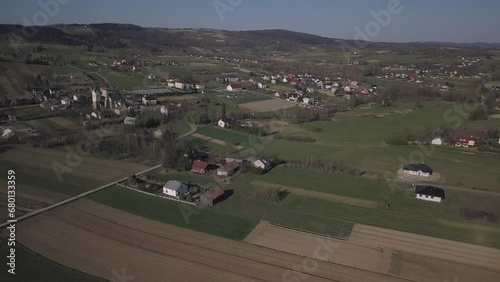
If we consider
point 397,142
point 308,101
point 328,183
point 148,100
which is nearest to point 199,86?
point 148,100

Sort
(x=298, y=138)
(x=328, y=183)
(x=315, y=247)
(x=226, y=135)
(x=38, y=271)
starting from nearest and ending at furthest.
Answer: (x=38, y=271)
(x=315, y=247)
(x=328, y=183)
(x=298, y=138)
(x=226, y=135)

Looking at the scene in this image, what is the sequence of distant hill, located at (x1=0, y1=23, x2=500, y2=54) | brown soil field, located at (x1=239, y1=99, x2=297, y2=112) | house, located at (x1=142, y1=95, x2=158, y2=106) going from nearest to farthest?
house, located at (x1=142, y1=95, x2=158, y2=106)
brown soil field, located at (x1=239, y1=99, x2=297, y2=112)
distant hill, located at (x1=0, y1=23, x2=500, y2=54)

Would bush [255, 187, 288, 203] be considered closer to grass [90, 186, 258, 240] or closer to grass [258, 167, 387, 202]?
grass [258, 167, 387, 202]

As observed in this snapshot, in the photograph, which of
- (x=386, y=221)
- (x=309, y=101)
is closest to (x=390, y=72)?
(x=309, y=101)

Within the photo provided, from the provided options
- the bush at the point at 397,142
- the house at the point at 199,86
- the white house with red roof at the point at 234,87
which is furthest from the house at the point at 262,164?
the house at the point at 199,86

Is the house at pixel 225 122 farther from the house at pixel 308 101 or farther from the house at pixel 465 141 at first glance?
the house at pixel 465 141

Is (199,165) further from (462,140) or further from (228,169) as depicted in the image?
(462,140)

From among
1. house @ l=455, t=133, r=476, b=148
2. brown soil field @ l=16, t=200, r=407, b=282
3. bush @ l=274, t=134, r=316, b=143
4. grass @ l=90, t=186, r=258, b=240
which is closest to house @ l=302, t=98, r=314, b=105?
bush @ l=274, t=134, r=316, b=143
